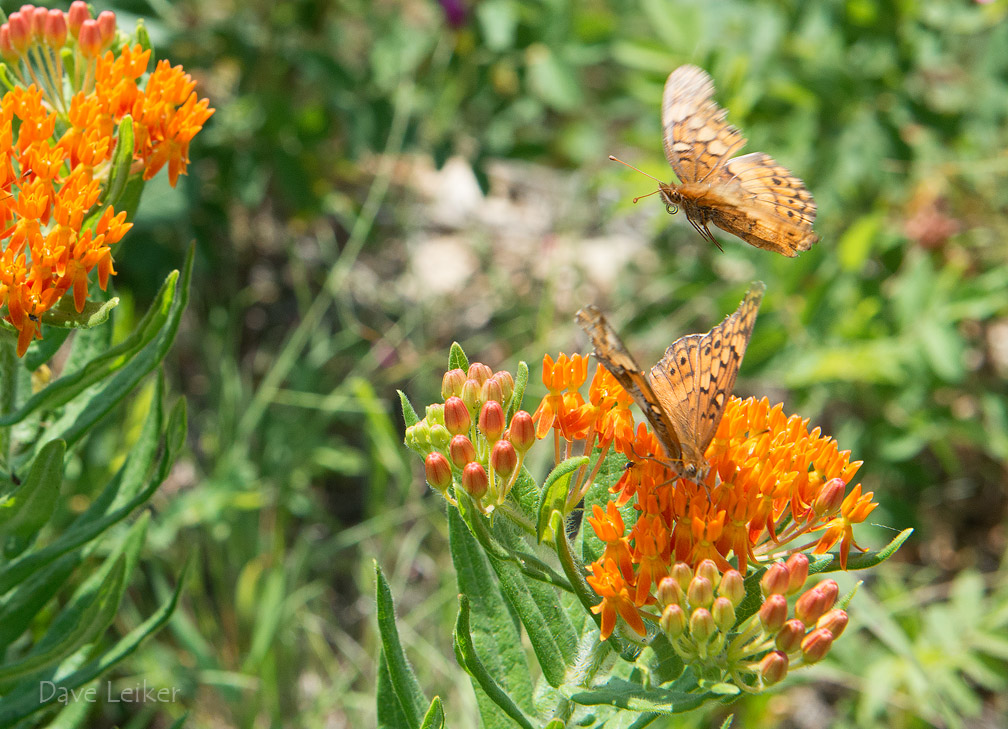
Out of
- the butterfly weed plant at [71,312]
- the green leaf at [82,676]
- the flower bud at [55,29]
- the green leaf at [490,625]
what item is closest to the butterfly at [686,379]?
the green leaf at [490,625]

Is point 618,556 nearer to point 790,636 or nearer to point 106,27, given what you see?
point 790,636

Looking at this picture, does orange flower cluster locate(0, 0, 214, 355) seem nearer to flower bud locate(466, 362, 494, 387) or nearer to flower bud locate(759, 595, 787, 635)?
flower bud locate(466, 362, 494, 387)

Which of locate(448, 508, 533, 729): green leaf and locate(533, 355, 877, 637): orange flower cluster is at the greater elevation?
locate(533, 355, 877, 637): orange flower cluster

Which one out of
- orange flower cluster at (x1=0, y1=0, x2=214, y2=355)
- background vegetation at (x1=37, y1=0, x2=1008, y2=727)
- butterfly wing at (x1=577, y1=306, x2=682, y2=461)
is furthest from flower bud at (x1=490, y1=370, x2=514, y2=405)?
background vegetation at (x1=37, y1=0, x2=1008, y2=727)

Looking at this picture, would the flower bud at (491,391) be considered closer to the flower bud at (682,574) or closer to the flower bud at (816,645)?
the flower bud at (682,574)

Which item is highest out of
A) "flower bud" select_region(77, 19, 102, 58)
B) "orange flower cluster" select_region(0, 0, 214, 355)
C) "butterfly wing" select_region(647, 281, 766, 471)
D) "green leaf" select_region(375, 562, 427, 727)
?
"flower bud" select_region(77, 19, 102, 58)

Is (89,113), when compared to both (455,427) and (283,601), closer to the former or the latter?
(455,427)

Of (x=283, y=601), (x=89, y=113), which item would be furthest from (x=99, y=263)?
(x=283, y=601)
